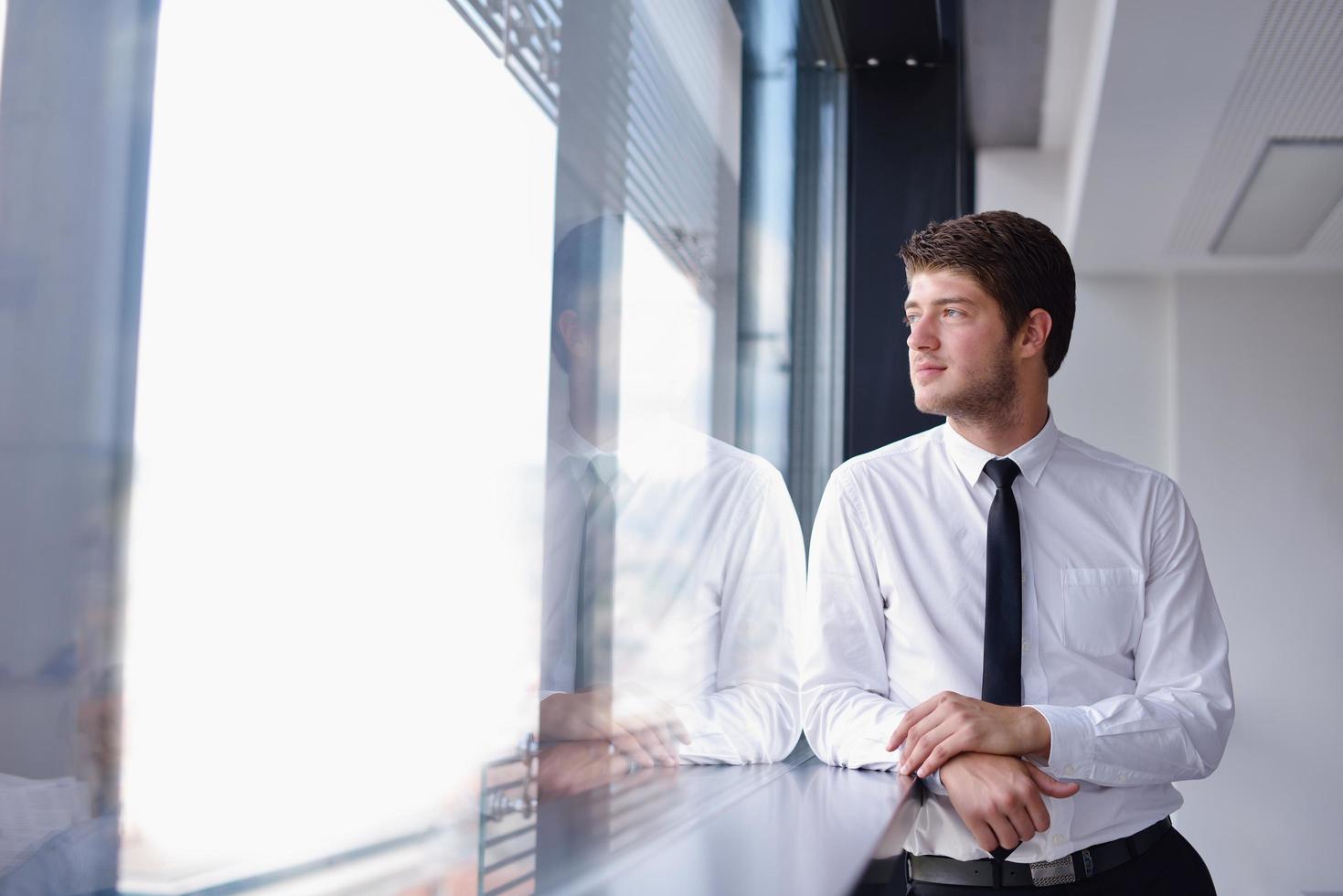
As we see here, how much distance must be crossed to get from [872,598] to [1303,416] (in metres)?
4.25

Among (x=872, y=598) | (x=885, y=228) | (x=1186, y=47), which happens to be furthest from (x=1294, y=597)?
(x=872, y=598)

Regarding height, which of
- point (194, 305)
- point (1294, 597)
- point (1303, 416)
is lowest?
point (1294, 597)

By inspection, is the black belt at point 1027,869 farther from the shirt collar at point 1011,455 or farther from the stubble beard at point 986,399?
the stubble beard at point 986,399

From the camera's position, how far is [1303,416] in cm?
511

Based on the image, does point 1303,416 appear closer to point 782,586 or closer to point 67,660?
point 782,586

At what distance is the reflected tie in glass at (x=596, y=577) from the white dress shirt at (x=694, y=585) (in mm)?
14

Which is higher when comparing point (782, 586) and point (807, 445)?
point (807, 445)

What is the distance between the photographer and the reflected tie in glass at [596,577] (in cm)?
91

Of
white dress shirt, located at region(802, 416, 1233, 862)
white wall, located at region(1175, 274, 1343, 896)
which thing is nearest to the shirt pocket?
white dress shirt, located at region(802, 416, 1233, 862)

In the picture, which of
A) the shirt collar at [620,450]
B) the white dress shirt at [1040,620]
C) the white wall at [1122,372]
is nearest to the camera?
the shirt collar at [620,450]

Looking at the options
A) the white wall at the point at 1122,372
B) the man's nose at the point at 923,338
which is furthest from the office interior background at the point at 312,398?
the white wall at the point at 1122,372

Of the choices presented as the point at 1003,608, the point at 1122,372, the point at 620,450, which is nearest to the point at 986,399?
the point at 1003,608

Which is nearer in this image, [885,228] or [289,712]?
[289,712]

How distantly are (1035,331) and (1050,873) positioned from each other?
89 cm
